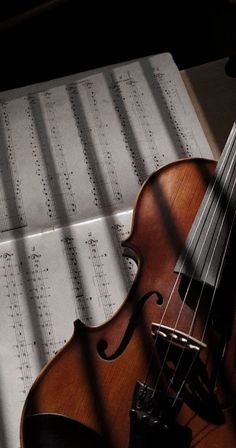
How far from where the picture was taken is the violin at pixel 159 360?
0.75m

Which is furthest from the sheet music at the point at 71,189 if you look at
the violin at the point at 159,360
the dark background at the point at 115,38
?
the dark background at the point at 115,38

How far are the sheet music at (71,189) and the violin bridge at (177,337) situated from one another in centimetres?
21

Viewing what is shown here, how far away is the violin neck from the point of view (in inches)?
33.9

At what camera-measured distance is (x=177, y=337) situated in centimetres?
79

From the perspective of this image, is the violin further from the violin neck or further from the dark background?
the dark background

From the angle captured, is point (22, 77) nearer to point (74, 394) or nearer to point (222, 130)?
point (222, 130)

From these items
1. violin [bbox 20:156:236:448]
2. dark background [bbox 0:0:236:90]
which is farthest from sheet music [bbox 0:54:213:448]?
dark background [bbox 0:0:236:90]

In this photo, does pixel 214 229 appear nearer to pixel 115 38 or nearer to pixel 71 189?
pixel 71 189

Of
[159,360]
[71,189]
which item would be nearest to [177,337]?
[159,360]

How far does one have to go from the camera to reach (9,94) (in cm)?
133

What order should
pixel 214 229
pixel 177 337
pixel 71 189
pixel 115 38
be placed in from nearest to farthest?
pixel 177 337
pixel 214 229
pixel 71 189
pixel 115 38

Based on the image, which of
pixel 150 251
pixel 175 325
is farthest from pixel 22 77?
pixel 175 325

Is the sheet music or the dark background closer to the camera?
the sheet music

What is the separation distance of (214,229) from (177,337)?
0.66 ft
